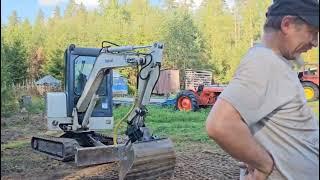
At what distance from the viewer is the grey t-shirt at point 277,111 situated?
5.45ft

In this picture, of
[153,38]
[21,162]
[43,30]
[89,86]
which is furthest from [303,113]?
[43,30]

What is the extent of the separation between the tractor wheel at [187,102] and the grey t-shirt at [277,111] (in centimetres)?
1412

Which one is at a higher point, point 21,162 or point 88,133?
point 88,133

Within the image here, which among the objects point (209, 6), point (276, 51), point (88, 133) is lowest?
point (88, 133)

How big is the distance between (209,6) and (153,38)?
15.2 meters

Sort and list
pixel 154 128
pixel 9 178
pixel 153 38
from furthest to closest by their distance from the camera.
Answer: pixel 153 38
pixel 154 128
pixel 9 178

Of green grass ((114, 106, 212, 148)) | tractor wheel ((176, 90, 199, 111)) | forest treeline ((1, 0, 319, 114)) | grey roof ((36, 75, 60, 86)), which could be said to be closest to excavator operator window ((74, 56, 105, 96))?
green grass ((114, 106, 212, 148))

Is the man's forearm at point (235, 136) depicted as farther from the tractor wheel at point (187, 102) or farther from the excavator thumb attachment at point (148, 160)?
the tractor wheel at point (187, 102)

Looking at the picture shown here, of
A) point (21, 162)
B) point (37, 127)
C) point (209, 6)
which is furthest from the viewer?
point (209, 6)

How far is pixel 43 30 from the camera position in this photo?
43.8m

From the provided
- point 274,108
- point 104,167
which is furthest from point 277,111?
point 104,167

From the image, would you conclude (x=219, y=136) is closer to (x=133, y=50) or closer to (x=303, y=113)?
(x=303, y=113)

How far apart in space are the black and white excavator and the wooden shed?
76.3 ft

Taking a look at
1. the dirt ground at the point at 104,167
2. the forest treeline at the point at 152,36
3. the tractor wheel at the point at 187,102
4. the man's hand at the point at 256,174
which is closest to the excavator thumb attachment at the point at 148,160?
the dirt ground at the point at 104,167
